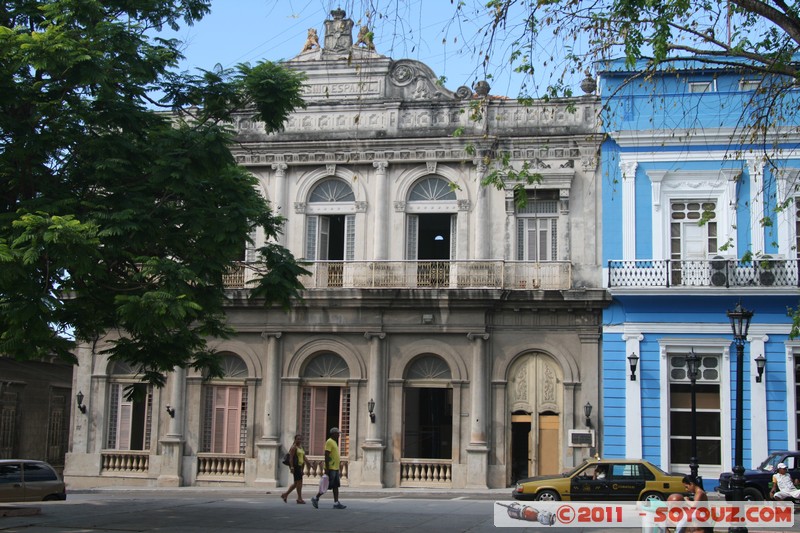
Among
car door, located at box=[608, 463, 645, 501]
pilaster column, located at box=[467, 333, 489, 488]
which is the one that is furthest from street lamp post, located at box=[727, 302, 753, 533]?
pilaster column, located at box=[467, 333, 489, 488]

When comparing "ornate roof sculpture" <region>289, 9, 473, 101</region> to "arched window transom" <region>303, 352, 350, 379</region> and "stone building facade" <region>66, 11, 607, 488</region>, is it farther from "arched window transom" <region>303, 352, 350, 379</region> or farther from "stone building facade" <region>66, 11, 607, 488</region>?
"arched window transom" <region>303, 352, 350, 379</region>

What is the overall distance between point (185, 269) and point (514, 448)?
46.1 ft

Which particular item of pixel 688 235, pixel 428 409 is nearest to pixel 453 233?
pixel 428 409

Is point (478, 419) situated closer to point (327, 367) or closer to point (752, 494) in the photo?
point (327, 367)

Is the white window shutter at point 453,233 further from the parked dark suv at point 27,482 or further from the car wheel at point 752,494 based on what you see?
the parked dark suv at point 27,482

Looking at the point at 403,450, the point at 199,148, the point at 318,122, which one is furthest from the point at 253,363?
the point at 199,148

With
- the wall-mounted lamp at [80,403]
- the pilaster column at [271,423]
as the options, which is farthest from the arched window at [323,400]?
the wall-mounted lamp at [80,403]

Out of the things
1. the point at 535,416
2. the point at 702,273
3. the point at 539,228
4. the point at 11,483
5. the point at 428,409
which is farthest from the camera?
the point at 539,228

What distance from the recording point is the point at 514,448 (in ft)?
88.4

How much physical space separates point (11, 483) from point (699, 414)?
56.8 feet

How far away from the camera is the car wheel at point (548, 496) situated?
20222mm

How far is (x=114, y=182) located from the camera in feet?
52.2

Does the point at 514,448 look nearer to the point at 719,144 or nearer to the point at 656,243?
the point at 656,243

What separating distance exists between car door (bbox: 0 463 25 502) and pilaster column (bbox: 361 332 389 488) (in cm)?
914
